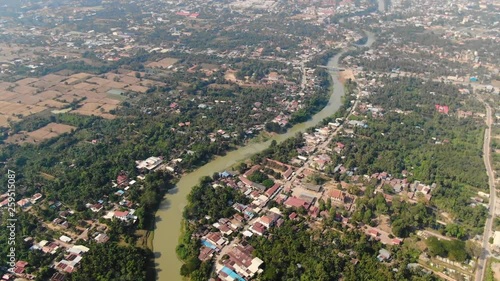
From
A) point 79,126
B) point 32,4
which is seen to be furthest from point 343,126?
point 32,4

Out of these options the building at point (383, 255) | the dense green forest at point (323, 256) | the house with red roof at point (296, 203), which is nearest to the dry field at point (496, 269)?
the dense green forest at point (323, 256)

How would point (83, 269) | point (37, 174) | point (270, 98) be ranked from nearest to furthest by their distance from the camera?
point (83, 269) < point (37, 174) < point (270, 98)

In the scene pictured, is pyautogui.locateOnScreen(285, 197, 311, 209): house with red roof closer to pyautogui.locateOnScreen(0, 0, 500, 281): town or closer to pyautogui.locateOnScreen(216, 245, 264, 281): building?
pyautogui.locateOnScreen(0, 0, 500, 281): town

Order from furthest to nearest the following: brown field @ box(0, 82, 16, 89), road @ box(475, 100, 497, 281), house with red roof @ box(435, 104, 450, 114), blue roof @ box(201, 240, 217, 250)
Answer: brown field @ box(0, 82, 16, 89) < house with red roof @ box(435, 104, 450, 114) < blue roof @ box(201, 240, 217, 250) < road @ box(475, 100, 497, 281)

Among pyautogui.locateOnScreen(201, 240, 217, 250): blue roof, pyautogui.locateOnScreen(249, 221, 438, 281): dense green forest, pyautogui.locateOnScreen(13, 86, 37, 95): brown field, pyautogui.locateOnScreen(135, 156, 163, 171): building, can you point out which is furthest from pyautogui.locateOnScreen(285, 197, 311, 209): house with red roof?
pyautogui.locateOnScreen(13, 86, 37, 95): brown field

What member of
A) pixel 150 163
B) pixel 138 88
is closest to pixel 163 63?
pixel 138 88

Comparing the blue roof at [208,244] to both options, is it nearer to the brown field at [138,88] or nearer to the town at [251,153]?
the town at [251,153]

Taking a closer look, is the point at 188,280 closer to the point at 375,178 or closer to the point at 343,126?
the point at 375,178
